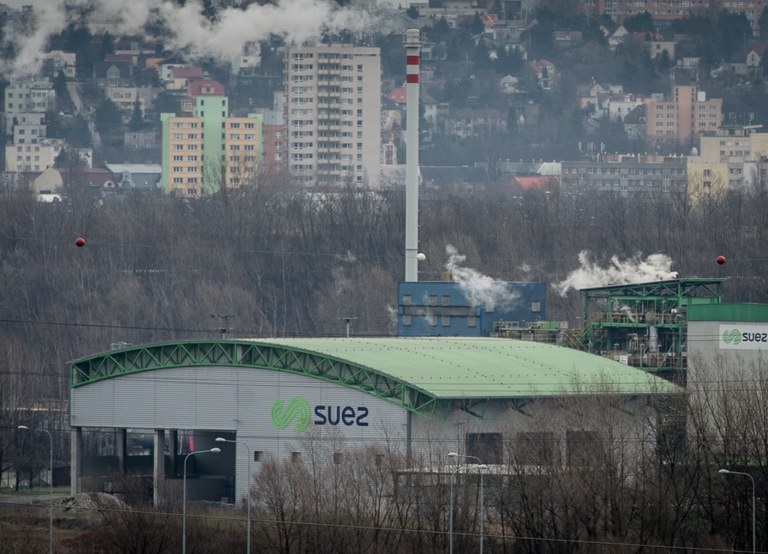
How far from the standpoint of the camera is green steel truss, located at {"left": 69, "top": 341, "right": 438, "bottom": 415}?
72.1m

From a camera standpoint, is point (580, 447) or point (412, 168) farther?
point (412, 168)

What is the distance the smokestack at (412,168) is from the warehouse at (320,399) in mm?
24282

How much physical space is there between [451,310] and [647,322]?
14.1m

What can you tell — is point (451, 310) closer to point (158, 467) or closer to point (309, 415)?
point (309, 415)

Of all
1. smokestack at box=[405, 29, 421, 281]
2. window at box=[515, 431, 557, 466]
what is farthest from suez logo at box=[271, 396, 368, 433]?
smokestack at box=[405, 29, 421, 281]

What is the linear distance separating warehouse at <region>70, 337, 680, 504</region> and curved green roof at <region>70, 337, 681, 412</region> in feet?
0.16

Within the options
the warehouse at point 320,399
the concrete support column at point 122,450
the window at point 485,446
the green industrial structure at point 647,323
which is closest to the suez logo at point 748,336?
the green industrial structure at point 647,323

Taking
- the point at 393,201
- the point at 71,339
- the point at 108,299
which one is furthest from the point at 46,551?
the point at 393,201

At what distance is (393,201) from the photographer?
527 feet

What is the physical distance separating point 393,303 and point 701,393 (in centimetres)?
5722

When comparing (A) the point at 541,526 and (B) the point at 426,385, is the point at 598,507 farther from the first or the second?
(B) the point at 426,385

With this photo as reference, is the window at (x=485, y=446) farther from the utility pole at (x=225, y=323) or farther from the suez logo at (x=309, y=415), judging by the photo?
the utility pole at (x=225, y=323)

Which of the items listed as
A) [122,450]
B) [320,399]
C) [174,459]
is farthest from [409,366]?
[122,450]

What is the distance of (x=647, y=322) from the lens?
3396 inches
